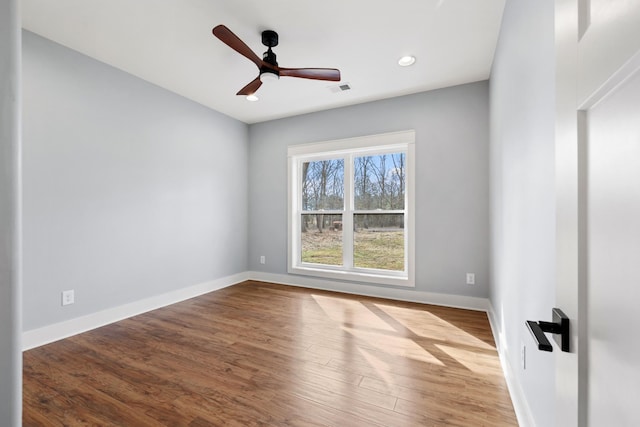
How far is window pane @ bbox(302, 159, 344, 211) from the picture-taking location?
441cm

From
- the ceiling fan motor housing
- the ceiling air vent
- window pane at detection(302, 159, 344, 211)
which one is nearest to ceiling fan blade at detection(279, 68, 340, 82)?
the ceiling fan motor housing

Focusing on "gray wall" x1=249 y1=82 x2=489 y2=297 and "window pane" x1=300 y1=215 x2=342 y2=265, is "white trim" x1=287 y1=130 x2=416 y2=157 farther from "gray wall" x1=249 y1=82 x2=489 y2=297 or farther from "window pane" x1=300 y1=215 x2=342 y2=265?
"window pane" x1=300 y1=215 x2=342 y2=265

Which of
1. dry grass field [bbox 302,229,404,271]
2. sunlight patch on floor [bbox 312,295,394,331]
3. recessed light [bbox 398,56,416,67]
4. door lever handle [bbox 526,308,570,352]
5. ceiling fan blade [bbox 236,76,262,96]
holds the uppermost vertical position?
recessed light [bbox 398,56,416,67]

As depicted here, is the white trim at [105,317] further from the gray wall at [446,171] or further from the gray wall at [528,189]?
the gray wall at [528,189]

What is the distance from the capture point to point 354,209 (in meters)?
4.27

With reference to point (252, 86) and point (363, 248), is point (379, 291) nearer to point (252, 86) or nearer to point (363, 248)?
point (363, 248)

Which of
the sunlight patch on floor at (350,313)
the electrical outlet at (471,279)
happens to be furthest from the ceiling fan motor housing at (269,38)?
the electrical outlet at (471,279)

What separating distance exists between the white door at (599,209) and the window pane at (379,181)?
3317 mm

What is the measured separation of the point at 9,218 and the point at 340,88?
338 cm

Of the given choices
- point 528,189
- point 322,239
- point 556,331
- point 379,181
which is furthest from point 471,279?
point 556,331

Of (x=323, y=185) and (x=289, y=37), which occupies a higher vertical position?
(x=289, y=37)

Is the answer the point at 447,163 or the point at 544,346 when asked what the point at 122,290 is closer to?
the point at 544,346

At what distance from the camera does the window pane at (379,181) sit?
3.96 meters

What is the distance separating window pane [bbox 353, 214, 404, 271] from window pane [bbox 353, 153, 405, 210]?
18cm
